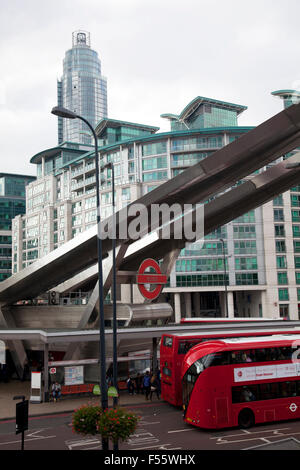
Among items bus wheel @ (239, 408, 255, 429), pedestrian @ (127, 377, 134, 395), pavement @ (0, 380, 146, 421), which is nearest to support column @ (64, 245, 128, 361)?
pavement @ (0, 380, 146, 421)

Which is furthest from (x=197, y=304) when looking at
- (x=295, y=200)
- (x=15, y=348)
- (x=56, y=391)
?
(x=56, y=391)

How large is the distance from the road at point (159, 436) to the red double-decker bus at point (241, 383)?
0.55m

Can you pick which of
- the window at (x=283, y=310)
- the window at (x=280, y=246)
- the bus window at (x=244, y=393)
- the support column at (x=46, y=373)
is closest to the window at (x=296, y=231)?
the window at (x=280, y=246)

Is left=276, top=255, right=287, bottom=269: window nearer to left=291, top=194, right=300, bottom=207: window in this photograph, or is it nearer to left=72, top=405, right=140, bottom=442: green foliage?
left=291, top=194, right=300, bottom=207: window

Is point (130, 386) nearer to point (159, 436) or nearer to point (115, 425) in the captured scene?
point (159, 436)

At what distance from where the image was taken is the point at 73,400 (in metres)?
26.3

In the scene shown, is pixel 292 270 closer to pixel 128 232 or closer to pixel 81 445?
pixel 128 232

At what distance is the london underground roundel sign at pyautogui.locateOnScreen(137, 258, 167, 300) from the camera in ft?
97.0

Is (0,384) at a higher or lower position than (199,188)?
lower

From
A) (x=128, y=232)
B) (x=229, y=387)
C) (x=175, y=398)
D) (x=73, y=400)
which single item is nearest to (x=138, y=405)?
(x=175, y=398)

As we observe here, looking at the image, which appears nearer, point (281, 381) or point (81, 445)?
point (81, 445)

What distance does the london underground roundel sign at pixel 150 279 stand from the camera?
29.6m

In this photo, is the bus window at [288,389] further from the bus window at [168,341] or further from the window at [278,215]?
the window at [278,215]
